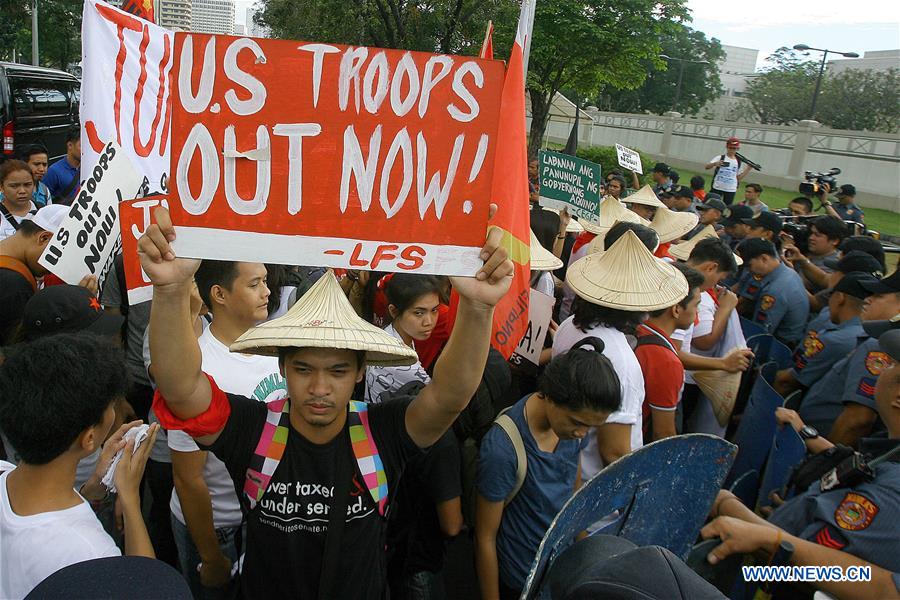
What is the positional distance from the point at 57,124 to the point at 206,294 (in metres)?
11.6

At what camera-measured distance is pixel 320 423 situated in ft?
6.27

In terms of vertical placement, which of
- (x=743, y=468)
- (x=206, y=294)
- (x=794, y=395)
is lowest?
(x=743, y=468)

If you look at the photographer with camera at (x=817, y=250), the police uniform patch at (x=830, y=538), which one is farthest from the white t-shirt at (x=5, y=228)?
the photographer with camera at (x=817, y=250)

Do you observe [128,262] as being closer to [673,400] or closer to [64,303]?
[64,303]

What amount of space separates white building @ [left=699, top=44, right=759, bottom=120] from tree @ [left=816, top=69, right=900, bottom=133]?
485 inches

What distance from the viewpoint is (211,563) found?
2.32m

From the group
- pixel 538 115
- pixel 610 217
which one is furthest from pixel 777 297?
pixel 538 115

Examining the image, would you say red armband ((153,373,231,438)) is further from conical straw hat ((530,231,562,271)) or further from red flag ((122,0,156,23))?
red flag ((122,0,156,23))

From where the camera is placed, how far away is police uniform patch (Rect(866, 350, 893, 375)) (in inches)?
115

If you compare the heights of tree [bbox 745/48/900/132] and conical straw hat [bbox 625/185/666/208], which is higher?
tree [bbox 745/48/900/132]

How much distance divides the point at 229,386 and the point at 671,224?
5.27 m

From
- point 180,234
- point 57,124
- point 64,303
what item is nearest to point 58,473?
point 180,234

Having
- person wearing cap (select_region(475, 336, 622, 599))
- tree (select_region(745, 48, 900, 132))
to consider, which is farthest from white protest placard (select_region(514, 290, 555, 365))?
tree (select_region(745, 48, 900, 132))

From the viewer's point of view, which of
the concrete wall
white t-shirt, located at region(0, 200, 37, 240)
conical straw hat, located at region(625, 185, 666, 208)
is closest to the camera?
white t-shirt, located at region(0, 200, 37, 240)
